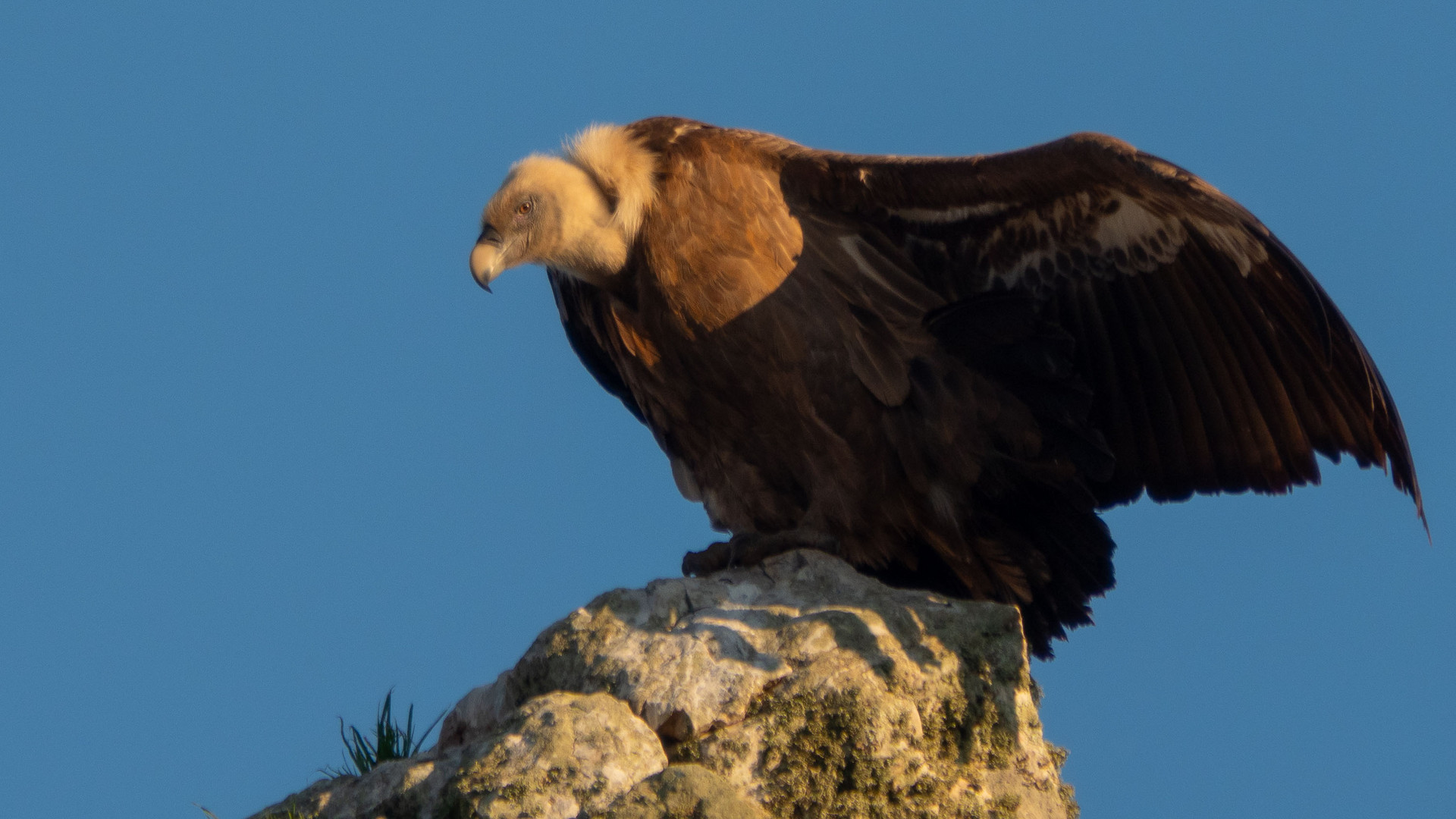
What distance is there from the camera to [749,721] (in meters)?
4.81

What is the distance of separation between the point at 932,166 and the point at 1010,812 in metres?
2.62

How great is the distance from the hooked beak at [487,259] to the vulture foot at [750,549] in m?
1.54

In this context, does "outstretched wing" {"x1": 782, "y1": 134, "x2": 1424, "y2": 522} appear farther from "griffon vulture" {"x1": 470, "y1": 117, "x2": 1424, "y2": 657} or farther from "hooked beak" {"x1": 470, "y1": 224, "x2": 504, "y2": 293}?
"hooked beak" {"x1": 470, "y1": 224, "x2": 504, "y2": 293}

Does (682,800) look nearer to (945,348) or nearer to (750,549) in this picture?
(750,549)

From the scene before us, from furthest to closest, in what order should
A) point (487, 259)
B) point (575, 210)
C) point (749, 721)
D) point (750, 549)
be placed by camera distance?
point (487, 259) → point (575, 210) → point (750, 549) → point (749, 721)

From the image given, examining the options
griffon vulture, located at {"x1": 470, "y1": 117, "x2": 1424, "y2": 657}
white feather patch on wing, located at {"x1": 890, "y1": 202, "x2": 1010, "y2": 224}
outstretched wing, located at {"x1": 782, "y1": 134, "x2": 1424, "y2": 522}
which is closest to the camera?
outstretched wing, located at {"x1": 782, "y1": 134, "x2": 1424, "y2": 522}

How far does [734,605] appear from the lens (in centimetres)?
542

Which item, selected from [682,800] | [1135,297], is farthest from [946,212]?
[682,800]

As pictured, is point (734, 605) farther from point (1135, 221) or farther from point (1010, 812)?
point (1135, 221)

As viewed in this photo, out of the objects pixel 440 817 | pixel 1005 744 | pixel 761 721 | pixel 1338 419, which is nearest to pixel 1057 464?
pixel 1338 419

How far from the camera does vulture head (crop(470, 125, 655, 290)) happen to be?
21.6ft

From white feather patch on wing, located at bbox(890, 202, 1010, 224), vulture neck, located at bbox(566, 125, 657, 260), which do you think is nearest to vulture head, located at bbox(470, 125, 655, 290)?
vulture neck, located at bbox(566, 125, 657, 260)

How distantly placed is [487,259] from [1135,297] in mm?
2809

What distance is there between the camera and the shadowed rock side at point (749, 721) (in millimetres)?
4500
